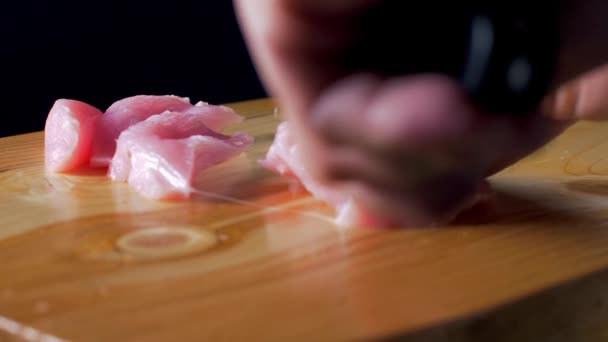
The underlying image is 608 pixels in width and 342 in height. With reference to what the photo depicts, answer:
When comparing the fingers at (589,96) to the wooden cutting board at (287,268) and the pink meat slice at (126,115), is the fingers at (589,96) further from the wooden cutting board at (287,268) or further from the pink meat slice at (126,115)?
the pink meat slice at (126,115)

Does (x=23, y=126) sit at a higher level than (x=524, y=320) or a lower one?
lower

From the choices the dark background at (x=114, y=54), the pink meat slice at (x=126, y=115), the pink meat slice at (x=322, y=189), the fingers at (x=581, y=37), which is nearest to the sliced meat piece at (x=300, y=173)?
the pink meat slice at (x=322, y=189)

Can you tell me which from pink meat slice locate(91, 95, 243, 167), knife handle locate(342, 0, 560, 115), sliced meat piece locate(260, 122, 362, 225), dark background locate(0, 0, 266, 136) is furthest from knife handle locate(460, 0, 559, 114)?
dark background locate(0, 0, 266, 136)

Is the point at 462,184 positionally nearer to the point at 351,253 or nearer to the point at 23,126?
the point at 351,253

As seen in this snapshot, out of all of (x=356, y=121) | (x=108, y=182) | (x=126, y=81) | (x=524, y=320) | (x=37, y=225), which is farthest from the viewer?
(x=126, y=81)

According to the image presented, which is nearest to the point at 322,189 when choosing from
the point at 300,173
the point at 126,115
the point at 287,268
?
the point at 300,173

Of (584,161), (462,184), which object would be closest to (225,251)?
(462,184)
